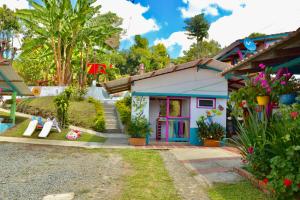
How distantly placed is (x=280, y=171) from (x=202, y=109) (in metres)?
8.61

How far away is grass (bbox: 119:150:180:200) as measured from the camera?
200 inches

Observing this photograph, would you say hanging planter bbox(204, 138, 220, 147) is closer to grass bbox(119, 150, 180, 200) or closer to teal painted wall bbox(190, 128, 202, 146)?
teal painted wall bbox(190, 128, 202, 146)

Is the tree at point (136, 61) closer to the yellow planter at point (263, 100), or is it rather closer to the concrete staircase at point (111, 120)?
the concrete staircase at point (111, 120)

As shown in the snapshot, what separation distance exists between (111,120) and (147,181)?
40.8ft

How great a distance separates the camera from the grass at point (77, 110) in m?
16.4

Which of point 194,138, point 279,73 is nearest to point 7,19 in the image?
point 194,138

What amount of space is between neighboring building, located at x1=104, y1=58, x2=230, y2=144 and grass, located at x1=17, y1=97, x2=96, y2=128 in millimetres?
4696

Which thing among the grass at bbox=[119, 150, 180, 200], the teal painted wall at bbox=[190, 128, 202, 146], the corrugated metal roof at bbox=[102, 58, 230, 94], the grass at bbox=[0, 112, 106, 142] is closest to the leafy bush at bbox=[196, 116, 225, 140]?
the teal painted wall at bbox=[190, 128, 202, 146]

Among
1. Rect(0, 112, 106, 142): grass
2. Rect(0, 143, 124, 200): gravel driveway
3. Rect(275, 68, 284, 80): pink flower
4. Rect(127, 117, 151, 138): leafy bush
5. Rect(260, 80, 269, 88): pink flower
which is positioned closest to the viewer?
Rect(0, 143, 124, 200): gravel driveway

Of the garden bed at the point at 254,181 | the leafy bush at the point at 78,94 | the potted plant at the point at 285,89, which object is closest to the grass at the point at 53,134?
the leafy bush at the point at 78,94

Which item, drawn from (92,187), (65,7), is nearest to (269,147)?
(92,187)

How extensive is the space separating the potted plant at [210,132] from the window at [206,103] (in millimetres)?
833

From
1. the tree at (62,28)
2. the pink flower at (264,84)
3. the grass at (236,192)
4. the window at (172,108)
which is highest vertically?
the tree at (62,28)

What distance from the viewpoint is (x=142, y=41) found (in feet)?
165
